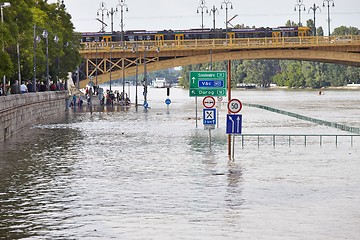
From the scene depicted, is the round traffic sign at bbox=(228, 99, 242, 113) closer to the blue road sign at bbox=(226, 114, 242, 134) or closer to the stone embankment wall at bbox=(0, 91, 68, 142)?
the blue road sign at bbox=(226, 114, 242, 134)

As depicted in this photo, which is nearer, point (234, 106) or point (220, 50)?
point (234, 106)

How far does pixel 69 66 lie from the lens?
104 meters

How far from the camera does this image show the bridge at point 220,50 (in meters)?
123

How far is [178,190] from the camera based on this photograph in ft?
89.9

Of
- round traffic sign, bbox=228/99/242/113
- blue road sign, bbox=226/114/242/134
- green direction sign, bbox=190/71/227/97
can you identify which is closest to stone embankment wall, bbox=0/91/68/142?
green direction sign, bbox=190/71/227/97

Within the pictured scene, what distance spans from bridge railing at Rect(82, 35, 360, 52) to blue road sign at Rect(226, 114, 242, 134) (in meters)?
83.7

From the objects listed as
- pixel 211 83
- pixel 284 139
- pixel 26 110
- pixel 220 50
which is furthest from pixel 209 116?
pixel 220 50

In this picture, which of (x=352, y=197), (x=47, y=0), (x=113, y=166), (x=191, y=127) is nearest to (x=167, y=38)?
(x=47, y=0)

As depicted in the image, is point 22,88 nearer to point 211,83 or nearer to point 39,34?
point 39,34

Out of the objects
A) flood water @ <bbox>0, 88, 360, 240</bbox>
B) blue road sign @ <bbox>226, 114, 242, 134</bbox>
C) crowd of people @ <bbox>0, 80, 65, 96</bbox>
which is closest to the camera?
flood water @ <bbox>0, 88, 360, 240</bbox>

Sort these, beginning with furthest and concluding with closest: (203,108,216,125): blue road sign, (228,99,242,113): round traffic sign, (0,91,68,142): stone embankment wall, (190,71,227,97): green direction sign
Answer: (0,91,68,142): stone embankment wall, (203,108,216,125): blue road sign, (190,71,227,97): green direction sign, (228,99,242,113): round traffic sign

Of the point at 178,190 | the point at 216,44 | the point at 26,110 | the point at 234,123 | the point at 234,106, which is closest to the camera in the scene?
the point at 178,190

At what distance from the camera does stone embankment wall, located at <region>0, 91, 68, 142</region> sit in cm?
4988

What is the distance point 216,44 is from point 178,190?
320ft
